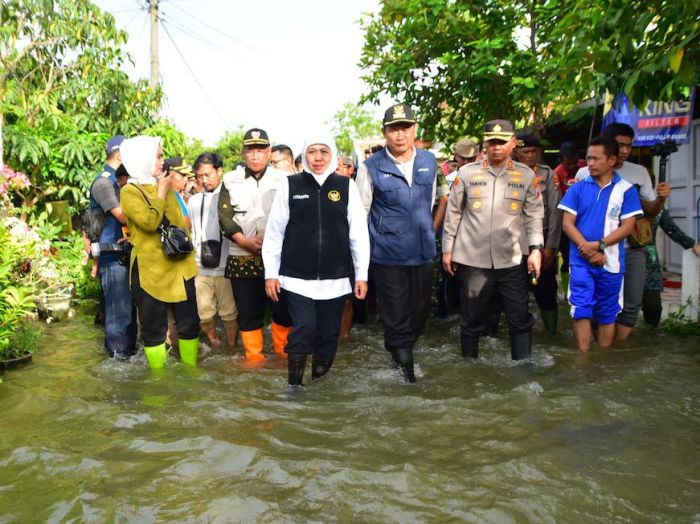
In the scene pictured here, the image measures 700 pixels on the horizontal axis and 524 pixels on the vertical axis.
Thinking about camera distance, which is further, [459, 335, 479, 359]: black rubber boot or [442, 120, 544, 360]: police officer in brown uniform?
[459, 335, 479, 359]: black rubber boot

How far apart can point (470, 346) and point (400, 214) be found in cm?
138

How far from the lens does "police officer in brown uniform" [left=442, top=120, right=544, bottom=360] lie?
5328 millimetres

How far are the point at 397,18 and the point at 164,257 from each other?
24.5 feet

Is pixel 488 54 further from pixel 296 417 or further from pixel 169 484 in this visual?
pixel 169 484

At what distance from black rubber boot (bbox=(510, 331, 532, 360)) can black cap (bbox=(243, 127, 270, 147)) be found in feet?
8.63

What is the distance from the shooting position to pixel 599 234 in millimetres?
5492

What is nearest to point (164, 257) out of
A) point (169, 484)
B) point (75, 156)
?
point (169, 484)

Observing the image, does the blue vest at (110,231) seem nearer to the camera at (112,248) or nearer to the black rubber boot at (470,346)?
the camera at (112,248)

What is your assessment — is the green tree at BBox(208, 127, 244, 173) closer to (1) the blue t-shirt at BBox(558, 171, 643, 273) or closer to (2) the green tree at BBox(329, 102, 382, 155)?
(2) the green tree at BBox(329, 102, 382, 155)

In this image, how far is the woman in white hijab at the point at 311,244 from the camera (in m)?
4.79

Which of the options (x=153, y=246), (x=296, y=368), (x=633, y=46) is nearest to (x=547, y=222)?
(x=633, y=46)

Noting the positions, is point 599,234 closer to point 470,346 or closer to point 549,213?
point 549,213

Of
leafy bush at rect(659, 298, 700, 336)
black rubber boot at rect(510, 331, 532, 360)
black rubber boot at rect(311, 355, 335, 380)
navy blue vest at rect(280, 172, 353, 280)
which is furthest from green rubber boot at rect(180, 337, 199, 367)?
leafy bush at rect(659, 298, 700, 336)

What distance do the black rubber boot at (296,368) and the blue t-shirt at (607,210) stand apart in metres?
2.46
